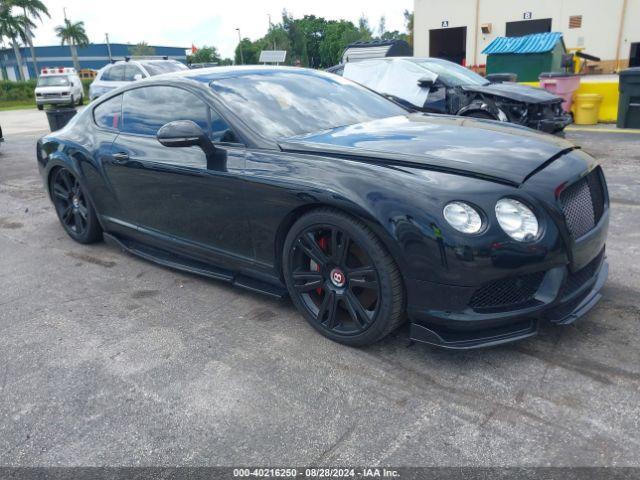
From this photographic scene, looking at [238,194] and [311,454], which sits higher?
[238,194]

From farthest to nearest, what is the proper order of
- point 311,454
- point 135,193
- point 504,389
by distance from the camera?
1. point 135,193
2. point 504,389
3. point 311,454

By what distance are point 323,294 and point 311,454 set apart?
108 centimetres

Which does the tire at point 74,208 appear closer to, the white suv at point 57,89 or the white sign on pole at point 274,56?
the white sign on pole at point 274,56

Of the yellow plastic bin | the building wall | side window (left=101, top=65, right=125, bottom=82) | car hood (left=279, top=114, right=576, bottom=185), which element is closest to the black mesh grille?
car hood (left=279, top=114, right=576, bottom=185)

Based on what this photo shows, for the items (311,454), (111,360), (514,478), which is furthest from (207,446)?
(514,478)

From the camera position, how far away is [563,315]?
8.67 ft

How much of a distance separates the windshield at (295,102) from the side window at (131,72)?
11929 mm

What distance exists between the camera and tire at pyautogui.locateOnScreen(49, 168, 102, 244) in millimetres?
4777

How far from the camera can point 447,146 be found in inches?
113

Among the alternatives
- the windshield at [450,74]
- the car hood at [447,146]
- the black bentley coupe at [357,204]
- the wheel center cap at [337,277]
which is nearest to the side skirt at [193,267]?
the black bentley coupe at [357,204]

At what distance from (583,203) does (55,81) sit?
2679 cm

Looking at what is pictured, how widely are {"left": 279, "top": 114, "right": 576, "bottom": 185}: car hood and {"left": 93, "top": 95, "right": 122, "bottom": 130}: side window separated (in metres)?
1.82

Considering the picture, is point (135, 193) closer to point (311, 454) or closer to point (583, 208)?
point (311, 454)

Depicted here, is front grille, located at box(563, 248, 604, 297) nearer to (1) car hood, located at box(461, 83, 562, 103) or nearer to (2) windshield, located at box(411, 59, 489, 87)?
(1) car hood, located at box(461, 83, 562, 103)
